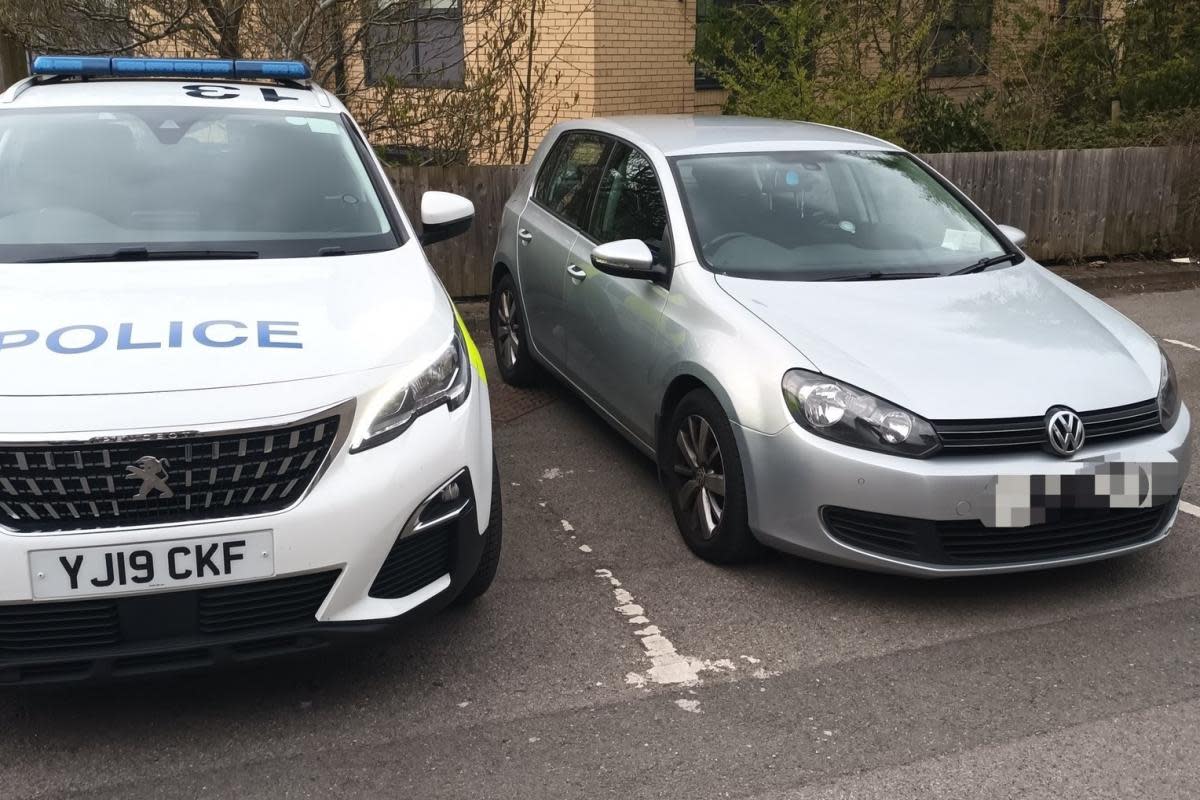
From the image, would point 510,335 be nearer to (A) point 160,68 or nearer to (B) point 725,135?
(B) point 725,135

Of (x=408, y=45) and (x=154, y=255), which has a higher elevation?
(x=408, y=45)

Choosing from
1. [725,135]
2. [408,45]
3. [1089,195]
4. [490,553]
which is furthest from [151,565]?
[1089,195]

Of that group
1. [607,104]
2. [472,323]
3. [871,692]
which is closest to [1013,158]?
[607,104]

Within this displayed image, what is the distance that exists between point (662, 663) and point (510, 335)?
135 inches

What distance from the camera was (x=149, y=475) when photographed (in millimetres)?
2984

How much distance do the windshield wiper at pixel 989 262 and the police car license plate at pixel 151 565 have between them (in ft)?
10.4

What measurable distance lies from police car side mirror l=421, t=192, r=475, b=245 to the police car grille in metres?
1.83

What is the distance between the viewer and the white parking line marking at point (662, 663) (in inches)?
146

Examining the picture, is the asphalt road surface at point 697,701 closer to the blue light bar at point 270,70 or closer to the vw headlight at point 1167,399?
the vw headlight at point 1167,399

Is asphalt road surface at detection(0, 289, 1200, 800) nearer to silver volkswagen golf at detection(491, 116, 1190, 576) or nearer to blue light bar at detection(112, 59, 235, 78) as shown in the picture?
silver volkswagen golf at detection(491, 116, 1190, 576)

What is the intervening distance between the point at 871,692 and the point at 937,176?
2968 mm

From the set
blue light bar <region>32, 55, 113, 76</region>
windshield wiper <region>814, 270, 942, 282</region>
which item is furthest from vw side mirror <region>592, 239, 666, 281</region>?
blue light bar <region>32, 55, 113, 76</region>

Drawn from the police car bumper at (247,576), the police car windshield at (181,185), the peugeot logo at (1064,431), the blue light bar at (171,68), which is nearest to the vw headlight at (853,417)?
the peugeot logo at (1064,431)

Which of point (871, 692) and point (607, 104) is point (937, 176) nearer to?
point (871, 692)
